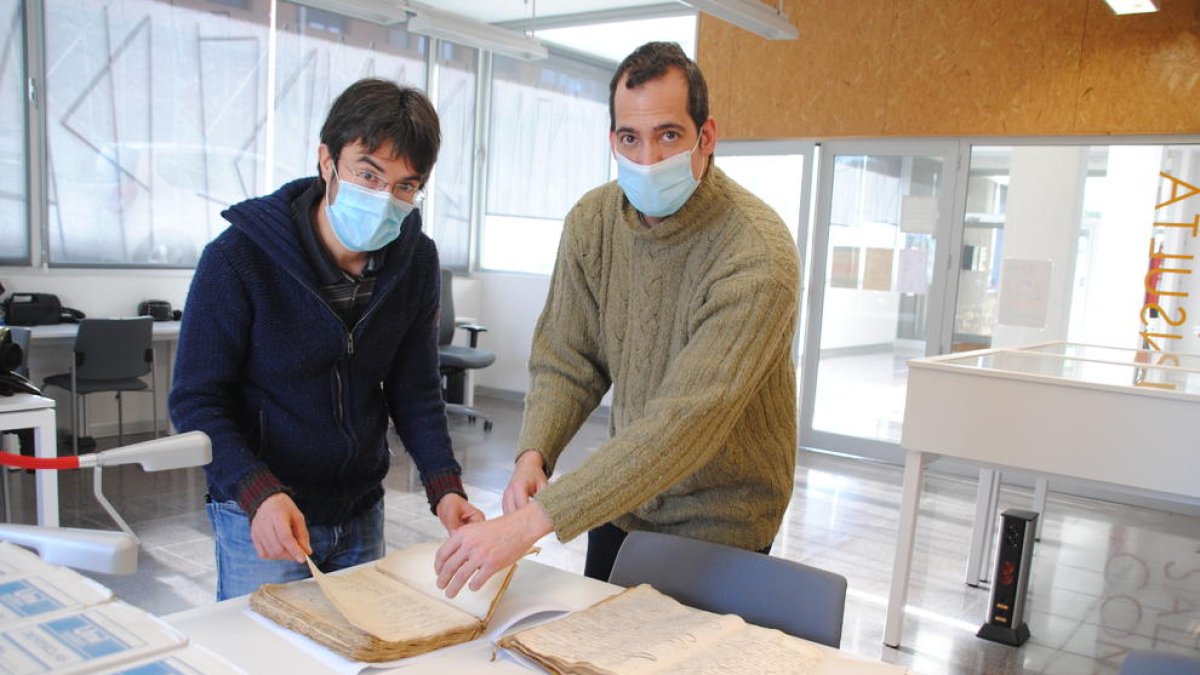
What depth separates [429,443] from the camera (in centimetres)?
170

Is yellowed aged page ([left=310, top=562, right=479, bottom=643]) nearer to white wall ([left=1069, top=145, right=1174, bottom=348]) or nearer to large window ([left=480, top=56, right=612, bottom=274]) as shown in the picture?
white wall ([left=1069, top=145, right=1174, bottom=348])

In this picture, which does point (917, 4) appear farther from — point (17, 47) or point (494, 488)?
point (17, 47)

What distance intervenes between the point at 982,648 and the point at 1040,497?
1.51 meters

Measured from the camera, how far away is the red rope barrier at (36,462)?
773 millimetres

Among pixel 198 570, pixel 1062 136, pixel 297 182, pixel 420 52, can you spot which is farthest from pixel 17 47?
pixel 1062 136

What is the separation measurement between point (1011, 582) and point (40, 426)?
140 inches

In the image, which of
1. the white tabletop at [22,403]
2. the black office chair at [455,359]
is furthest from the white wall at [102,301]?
the white tabletop at [22,403]

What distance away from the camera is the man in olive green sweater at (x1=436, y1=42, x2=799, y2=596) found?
1.30 meters

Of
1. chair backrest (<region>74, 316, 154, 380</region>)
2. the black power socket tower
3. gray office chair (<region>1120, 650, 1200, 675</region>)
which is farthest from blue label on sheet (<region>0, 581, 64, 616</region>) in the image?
chair backrest (<region>74, 316, 154, 380</region>)

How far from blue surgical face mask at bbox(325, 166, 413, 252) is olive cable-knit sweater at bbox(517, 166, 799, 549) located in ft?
1.16

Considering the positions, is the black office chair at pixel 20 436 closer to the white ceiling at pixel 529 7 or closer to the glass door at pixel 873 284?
the white ceiling at pixel 529 7

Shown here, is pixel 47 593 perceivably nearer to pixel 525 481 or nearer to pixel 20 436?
pixel 525 481

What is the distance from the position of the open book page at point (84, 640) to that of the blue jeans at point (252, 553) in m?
0.65

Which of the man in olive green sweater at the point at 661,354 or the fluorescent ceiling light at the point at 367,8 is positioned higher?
the fluorescent ceiling light at the point at 367,8
